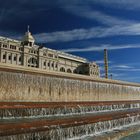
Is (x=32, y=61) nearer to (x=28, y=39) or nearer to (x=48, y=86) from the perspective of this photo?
(x=28, y=39)

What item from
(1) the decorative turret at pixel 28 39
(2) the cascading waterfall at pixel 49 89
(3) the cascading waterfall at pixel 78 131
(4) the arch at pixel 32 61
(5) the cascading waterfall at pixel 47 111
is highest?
(1) the decorative turret at pixel 28 39

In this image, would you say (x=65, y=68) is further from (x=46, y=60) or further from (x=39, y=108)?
(x=39, y=108)

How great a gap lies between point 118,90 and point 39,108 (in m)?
27.9

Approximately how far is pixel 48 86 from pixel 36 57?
40054 millimetres

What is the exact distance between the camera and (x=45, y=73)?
30.0 m

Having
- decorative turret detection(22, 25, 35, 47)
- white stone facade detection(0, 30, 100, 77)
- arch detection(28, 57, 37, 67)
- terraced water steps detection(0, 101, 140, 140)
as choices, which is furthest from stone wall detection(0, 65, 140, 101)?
decorative turret detection(22, 25, 35, 47)

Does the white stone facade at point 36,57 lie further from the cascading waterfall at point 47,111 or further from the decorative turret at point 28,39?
the cascading waterfall at point 47,111

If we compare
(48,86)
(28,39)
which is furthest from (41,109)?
(28,39)

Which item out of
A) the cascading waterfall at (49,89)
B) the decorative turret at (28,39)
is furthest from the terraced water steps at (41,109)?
the decorative turret at (28,39)

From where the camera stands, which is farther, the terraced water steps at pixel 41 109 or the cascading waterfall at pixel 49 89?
the cascading waterfall at pixel 49 89

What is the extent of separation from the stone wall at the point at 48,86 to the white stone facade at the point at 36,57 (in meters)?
26.5

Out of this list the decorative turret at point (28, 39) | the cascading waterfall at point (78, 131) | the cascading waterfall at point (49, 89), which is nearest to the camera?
the cascading waterfall at point (78, 131)

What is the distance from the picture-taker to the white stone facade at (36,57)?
203 ft

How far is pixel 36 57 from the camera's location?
6944 cm
